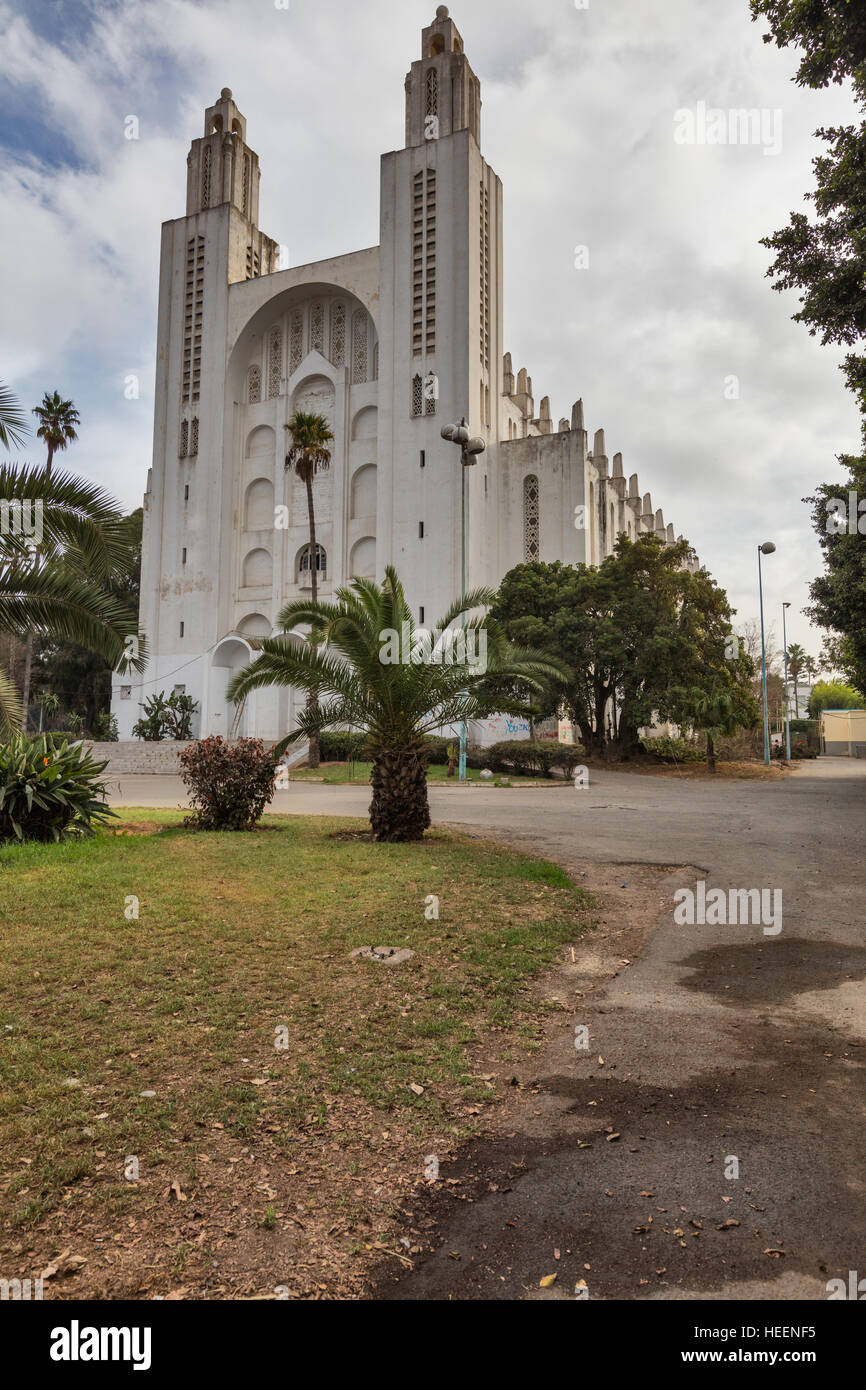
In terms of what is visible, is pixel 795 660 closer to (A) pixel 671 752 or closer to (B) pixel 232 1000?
(A) pixel 671 752

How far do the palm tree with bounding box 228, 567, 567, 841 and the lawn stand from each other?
3.02 m

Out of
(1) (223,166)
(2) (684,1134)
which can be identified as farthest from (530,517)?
(2) (684,1134)

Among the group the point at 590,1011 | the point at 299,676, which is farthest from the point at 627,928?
the point at 299,676

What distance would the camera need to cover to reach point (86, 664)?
52750 mm

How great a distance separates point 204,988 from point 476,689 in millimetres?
7201

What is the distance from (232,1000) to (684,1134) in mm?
2613

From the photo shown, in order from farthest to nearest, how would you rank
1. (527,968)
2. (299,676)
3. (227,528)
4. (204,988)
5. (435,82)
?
1. (227,528)
2. (435,82)
3. (299,676)
4. (527,968)
5. (204,988)

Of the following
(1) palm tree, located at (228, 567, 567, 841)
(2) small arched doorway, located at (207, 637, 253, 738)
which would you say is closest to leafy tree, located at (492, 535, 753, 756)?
(2) small arched doorway, located at (207, 637, 253, 738)

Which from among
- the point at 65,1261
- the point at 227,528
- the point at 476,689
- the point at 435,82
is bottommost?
the point at 65,1261

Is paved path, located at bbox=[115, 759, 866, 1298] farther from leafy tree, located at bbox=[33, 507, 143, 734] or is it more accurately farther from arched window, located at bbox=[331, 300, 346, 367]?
leafy tree, located at bbox=[33, 507, 143, 734]

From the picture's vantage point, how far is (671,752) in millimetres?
34875

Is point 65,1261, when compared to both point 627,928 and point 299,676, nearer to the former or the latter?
point 627,928

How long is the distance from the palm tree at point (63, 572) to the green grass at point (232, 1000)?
2.61 m

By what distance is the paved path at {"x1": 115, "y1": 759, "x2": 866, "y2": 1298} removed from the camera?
8.34ft
